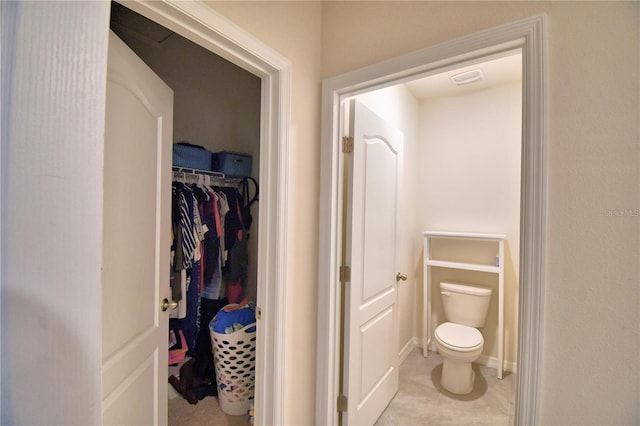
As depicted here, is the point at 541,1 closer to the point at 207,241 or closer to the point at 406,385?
the point at 207,241

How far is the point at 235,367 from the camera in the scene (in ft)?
5.67

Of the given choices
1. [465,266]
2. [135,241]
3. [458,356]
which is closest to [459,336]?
[458,356]

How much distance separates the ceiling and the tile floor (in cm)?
245

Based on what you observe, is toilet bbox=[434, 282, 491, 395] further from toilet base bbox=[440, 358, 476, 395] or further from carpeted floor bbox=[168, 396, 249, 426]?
carpeted floor bbox=[168, 396, 249, 426]

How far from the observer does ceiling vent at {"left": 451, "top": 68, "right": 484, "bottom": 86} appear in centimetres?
218

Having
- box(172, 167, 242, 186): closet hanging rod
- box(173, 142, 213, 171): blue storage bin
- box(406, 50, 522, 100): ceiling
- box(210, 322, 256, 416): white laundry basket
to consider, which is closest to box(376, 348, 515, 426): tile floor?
box(210, 322, 256, 416): white laundry basket

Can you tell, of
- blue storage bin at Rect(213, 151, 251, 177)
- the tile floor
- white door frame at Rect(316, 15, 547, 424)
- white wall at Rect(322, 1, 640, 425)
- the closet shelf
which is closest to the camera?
white wall at Rect(322, 1, 640, 425)

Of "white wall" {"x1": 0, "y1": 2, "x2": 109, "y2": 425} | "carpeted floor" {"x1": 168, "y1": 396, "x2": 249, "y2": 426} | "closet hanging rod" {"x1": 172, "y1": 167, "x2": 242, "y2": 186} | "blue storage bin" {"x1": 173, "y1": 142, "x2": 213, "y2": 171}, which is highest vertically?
"blue storage bin" {"x1": 173, "y1": 142, "x2": 213, "y2": 171}

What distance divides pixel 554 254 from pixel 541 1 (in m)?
0.87

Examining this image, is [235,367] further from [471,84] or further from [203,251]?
[471,84]

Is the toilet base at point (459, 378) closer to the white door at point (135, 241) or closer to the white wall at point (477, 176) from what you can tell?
the white wall at point (477, 176)

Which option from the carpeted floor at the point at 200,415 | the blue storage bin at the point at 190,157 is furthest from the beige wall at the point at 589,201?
the carpeted floor at the point at 200,415

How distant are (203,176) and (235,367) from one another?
1389 mm

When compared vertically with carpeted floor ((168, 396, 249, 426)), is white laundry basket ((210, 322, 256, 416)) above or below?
above
